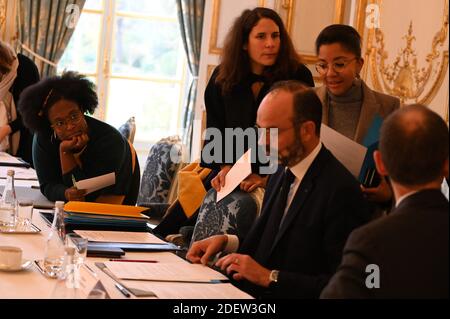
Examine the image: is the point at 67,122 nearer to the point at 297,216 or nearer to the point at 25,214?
the point at 25,214

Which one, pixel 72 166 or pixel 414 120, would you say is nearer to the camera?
pixel 414 120

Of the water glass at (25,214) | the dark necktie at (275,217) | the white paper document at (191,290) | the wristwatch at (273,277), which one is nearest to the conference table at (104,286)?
the white paper document at (191,290)

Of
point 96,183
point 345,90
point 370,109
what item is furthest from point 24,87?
point 370,109

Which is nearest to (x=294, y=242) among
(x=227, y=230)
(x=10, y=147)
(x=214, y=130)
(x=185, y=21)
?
(x=227, y=230)

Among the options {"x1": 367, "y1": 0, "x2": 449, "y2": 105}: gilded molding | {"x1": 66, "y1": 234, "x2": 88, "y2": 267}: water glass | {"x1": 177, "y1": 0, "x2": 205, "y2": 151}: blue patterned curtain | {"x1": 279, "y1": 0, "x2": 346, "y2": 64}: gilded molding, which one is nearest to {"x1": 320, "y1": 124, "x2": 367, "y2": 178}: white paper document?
{"x1": 66, "y1": 234, "x2": 88, "y2": 267}: water glass

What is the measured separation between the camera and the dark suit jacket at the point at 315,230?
7.55 ft

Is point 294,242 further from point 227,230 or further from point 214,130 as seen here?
point 214,130

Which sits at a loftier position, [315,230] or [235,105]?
[235,105]

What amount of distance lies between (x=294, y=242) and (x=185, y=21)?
5.55 metres

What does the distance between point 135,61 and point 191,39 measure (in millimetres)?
667

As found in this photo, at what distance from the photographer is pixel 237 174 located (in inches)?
122

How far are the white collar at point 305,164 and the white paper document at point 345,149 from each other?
0.21 metres

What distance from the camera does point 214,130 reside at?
384 centimetres
